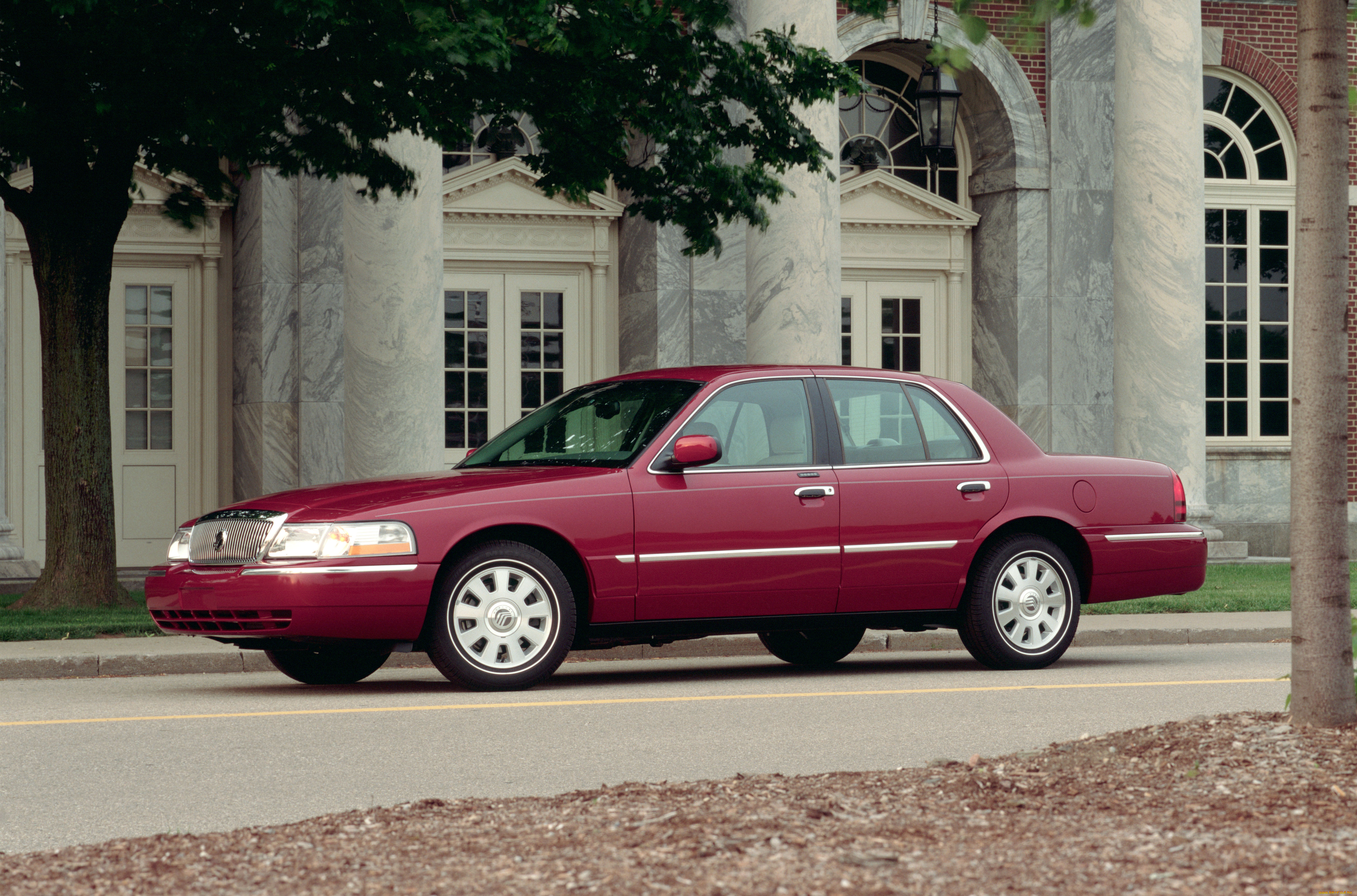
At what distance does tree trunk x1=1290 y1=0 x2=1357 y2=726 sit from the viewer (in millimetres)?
5828

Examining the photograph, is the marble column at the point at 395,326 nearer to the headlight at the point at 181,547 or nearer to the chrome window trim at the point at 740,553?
the headlight at the point at 181,547

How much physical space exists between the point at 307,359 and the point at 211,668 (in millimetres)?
7700

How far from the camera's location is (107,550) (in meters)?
13.2

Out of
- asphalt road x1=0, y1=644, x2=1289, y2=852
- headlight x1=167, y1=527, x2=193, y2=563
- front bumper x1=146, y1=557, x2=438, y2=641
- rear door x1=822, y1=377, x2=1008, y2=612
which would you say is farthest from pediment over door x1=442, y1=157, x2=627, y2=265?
front bumper x1=146, y1=557, x2=438, y2=641

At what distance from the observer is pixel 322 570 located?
8625mm

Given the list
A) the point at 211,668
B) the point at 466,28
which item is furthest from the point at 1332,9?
the point at 211,668

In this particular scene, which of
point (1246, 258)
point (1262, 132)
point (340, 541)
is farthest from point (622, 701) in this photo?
point (1262, 132)

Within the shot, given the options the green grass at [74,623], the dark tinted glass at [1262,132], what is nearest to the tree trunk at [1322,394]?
the green grass at [74,623]

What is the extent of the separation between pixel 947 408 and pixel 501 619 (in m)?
2.83

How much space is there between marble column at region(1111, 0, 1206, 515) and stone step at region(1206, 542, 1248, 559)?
0.68 m

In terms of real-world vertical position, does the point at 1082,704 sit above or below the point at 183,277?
below

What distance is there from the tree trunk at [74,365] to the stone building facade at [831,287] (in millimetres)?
2746

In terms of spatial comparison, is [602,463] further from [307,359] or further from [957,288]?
[957,288]

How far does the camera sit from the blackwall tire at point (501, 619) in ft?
29.1
